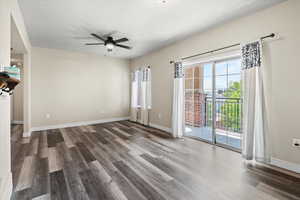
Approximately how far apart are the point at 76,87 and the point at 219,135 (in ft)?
16.3

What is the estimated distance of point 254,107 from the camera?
2.56 meters

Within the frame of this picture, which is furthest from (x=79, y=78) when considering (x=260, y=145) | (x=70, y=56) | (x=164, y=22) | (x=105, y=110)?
(x=260, y=145)

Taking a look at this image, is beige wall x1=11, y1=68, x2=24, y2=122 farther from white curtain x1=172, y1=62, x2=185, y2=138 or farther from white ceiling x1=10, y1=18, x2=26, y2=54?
white curtain x1=172, y1=62, x2=185, y2=138

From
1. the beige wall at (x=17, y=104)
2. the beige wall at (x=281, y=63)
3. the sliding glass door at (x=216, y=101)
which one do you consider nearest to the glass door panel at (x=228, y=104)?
the sliding glass door at (x=216, y=101)

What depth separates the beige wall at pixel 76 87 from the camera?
470 cm

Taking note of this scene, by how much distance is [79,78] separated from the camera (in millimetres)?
5352

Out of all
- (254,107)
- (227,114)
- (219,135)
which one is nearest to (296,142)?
(254,107)

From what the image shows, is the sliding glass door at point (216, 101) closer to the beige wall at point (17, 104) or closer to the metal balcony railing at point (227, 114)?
the metal balcony railing at point (227, 114)

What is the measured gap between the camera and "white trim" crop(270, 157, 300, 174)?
7.24 feet

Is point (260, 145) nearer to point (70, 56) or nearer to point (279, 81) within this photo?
point (279, 81)

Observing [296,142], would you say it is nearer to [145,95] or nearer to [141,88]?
[145,95]

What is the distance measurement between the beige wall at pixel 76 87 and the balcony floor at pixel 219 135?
10.7 feet

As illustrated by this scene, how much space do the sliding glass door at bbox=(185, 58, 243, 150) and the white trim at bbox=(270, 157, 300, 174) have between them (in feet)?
2.23

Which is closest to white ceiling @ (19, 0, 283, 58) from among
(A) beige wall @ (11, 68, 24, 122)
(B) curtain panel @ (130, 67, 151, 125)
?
(B) curtain panel @ (130, 67, 151, 125)
